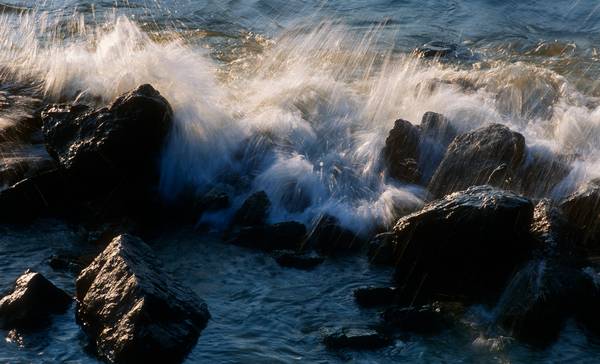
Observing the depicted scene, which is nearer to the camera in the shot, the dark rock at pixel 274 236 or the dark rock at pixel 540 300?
the dark rock at pixel 540 300

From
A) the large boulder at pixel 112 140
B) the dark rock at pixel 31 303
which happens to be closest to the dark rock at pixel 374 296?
the dark rock at pixel 31 303

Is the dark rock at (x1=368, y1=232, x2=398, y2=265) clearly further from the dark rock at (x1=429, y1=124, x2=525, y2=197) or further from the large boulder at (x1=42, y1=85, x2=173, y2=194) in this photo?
the large boulder at (x1=42, y1=85, x2=173, y2=194)

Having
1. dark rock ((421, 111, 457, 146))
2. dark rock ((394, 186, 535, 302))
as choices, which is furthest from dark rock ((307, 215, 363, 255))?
dark rock ((421, 111, 457, 146))

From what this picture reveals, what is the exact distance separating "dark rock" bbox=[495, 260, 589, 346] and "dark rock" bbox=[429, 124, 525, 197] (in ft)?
4.69

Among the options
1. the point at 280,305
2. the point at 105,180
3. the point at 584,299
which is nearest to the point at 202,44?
the point at 105,180

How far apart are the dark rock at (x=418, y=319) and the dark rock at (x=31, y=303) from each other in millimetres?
2086

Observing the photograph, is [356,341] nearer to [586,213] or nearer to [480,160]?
[586,213]

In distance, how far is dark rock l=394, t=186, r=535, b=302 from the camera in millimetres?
5762

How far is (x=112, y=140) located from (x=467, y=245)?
10.2 ft

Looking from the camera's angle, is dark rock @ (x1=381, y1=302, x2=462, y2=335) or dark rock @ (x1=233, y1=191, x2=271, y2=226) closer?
dark rock @ (x1=381, y1=302, x2=462, y2=335)

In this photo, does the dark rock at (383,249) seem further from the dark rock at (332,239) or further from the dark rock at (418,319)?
the dark rock at (418,319)

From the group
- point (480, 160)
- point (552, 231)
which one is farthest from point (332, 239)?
point (552, 231)

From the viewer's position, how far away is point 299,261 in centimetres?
620

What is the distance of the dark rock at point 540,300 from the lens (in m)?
5.29
